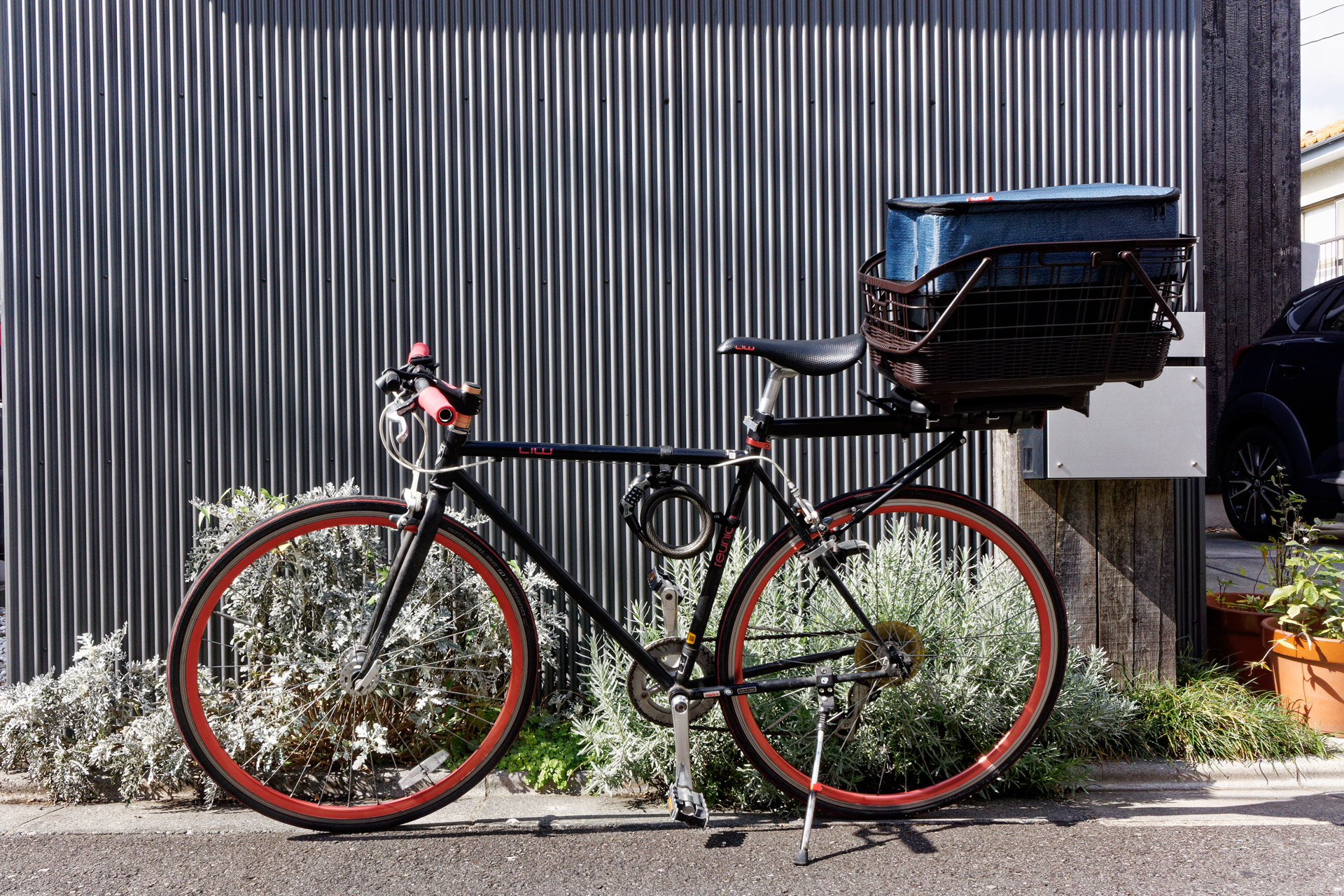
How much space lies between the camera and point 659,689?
249 centimetres

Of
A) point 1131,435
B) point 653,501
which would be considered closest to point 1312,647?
point 1131,435

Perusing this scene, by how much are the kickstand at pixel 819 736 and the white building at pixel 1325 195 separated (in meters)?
15.2

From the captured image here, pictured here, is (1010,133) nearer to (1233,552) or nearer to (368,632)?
(368,632)

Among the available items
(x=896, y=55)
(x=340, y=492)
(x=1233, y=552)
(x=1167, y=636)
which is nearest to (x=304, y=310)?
(x=340, y=492)

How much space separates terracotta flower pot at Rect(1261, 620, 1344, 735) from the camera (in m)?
2.98

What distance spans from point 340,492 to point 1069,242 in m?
2.29

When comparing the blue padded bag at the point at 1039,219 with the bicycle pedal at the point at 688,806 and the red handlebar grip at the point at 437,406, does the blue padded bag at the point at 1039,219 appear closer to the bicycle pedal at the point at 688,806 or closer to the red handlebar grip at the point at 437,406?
Answer: the red handlebar grip at the point at 437,406

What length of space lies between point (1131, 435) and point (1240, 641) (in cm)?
102

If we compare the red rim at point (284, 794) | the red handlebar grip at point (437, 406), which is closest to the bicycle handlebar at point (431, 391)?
the red handlebar grip at point (437, 406)

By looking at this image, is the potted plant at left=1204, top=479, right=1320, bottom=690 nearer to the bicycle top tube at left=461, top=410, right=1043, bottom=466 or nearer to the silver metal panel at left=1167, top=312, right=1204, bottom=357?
the silver metal panel at left=1167, top=312, right=1204, bottom=357

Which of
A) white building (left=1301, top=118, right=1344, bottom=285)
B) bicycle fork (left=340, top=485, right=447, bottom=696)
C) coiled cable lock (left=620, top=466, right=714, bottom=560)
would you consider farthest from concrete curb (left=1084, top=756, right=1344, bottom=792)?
white building (left=1301, top=118, right=1344, bottom=285)

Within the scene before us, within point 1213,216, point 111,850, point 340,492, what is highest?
point 1213,216

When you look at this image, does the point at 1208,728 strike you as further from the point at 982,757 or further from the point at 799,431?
the point at 799,431

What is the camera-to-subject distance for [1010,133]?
3.33m
